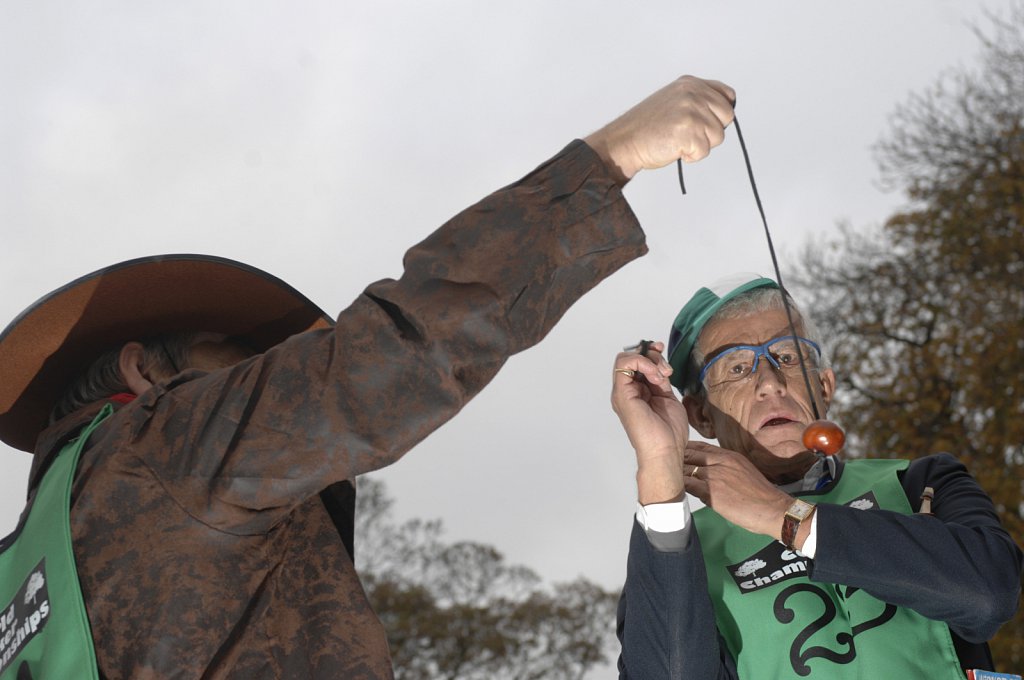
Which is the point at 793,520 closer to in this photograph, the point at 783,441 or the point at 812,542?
the point at 812,542

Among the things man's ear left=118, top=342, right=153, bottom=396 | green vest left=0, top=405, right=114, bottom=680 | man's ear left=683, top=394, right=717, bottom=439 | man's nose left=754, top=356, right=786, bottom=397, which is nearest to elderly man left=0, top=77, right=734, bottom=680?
green vest left=0, top=405, right=114, bottom=680

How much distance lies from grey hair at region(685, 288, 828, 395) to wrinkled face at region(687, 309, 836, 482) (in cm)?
1

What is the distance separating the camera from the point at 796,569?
3.02 m

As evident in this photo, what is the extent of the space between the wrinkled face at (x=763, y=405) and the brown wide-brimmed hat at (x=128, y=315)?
1.10 meters

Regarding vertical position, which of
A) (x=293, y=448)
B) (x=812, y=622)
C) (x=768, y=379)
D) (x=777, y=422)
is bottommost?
Result: (x=812, y=622)

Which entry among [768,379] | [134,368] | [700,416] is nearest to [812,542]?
[768,379]

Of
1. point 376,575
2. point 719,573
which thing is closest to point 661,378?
point 719,573

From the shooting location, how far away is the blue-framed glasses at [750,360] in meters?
3.36

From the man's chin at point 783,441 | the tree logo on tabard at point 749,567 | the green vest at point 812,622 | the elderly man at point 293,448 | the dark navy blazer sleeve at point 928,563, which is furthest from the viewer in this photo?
the man's chin at point 783,441

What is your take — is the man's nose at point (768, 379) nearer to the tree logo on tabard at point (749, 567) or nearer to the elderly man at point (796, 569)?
the elderly man at point (796, 569)

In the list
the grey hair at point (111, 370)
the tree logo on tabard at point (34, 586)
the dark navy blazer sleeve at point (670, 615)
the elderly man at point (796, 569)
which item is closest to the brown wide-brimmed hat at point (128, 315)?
the grey hair at point (111, 370)

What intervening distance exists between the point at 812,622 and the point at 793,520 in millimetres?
268

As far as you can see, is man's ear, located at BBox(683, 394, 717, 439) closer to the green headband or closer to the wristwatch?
the green headband

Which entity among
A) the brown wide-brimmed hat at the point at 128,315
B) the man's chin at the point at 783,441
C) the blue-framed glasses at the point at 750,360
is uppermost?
the brown wide-brimmed hat at the point at 128,315
